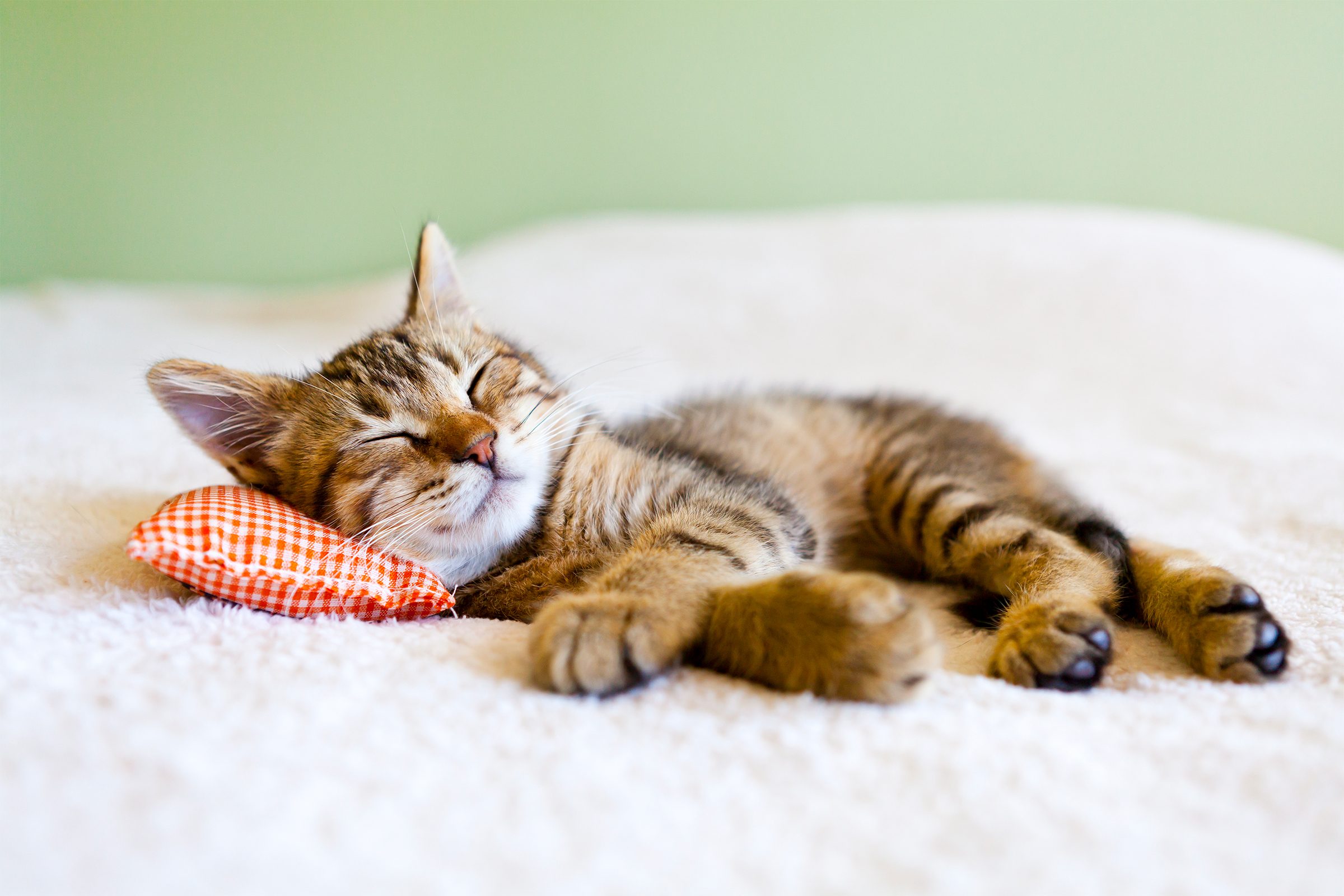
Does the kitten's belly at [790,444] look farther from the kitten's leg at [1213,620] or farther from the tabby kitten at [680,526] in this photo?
the kitten's leg at [1213,620]

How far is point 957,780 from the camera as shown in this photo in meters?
0.65

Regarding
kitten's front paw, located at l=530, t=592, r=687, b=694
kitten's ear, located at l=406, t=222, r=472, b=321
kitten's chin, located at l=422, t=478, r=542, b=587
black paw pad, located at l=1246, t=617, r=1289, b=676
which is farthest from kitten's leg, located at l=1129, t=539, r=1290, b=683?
kitten's ear, located at l=406, t=222, r=472, b=321

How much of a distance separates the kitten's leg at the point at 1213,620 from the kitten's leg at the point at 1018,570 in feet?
0.21

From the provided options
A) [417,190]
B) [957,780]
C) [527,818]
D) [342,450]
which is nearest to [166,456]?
[342,450]

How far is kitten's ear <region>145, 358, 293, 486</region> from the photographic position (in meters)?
1.08

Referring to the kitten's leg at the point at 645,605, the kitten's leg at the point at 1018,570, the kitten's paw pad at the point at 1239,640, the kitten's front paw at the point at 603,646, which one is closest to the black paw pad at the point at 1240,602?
the kitten's paw pad at the point at 1239,640

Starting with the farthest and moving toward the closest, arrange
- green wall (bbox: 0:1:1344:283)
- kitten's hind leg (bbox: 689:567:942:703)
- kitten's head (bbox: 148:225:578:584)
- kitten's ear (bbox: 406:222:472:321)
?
green wall (bbox: 0:1:1344:283) < kitten's ear (bbox: 406:222:472:321) < kitten's head (bbox: 148:225:578:584) < kitten's hind leg (bbox: 689:567:942:703)

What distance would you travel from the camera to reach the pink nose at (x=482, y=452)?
1.08m

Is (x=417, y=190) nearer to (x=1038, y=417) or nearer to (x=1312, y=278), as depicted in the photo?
(x=1038, y=417)

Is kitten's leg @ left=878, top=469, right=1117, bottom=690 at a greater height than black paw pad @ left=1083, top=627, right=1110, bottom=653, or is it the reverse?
black paw pad @ left=1083, top=627, right=1110, bottom=653

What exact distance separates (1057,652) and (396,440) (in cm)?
83

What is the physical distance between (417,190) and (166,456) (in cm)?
173

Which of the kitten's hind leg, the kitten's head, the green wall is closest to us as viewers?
the kitten's hind leg

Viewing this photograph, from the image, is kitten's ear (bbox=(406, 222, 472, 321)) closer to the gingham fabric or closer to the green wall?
the gingham fabric
